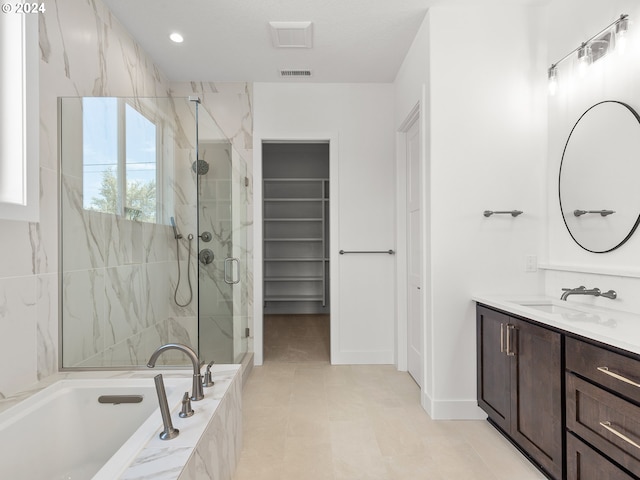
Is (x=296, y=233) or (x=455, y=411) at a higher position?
(x=296, y=233)

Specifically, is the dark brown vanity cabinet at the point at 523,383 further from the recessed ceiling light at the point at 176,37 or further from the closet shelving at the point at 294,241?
the closet shelving at the point at 294,241

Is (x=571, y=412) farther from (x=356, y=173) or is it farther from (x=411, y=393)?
(x=356, y=173)

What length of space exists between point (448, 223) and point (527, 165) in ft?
2.15

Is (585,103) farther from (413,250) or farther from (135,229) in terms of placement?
(135,229)

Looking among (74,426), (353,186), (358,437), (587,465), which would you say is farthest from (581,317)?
(74,426)

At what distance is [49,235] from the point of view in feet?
6.17

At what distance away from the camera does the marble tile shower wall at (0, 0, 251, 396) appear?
5.34 ft

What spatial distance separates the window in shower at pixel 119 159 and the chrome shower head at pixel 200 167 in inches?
9.3

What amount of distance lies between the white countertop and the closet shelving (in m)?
3.82

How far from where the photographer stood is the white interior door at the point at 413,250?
3.02 m

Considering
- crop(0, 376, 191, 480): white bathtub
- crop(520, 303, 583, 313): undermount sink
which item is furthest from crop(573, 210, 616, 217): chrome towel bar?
crop(0, 376, 191, 480): white bathtub

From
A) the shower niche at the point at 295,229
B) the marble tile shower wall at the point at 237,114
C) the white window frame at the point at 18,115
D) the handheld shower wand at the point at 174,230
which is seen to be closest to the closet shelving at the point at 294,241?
the shower niche at the point at 295,229

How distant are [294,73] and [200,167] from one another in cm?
170

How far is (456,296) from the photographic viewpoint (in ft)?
7.88
